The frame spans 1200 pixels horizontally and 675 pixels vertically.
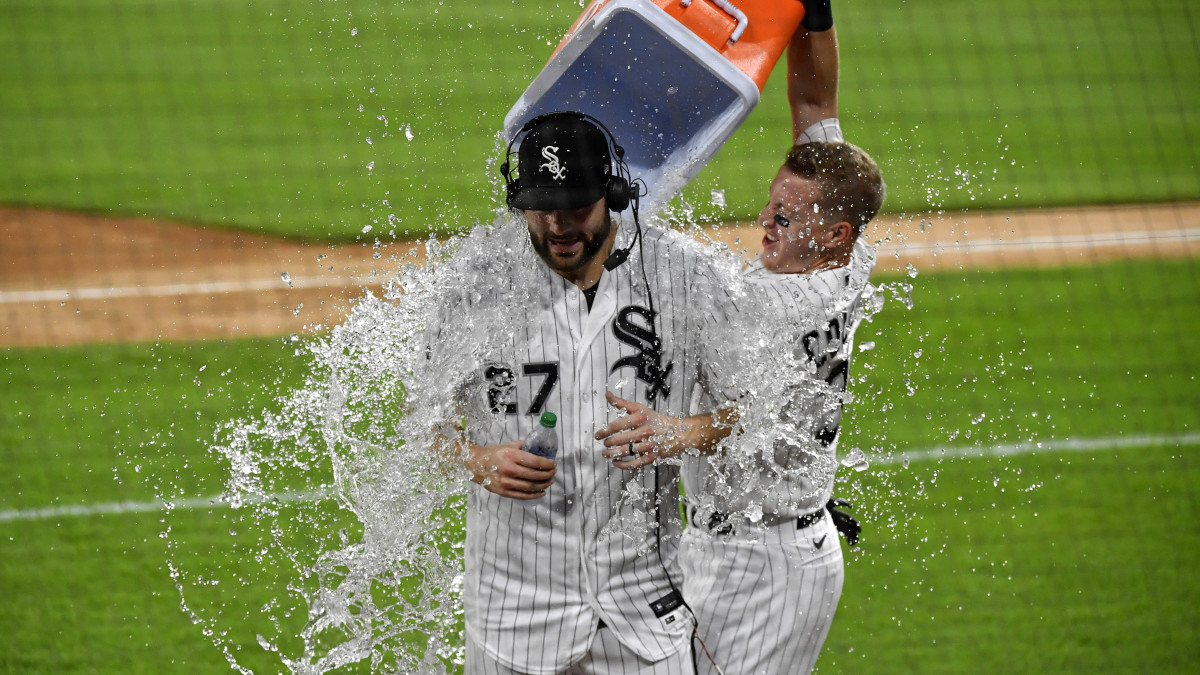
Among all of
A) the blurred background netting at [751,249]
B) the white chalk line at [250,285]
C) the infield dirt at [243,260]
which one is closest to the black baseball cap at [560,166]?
the blurred background netting at [751,249]

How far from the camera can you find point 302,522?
5848 mm

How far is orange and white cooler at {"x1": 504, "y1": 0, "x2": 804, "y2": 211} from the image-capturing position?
3.00 m

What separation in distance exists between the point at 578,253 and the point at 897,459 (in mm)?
4453

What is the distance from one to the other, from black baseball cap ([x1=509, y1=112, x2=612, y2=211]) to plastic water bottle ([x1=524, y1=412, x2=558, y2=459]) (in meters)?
0.50

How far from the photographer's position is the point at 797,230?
10.5ft

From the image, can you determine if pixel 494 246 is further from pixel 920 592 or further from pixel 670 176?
pixel 920 592

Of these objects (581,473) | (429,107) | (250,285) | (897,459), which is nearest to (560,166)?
(581,473)

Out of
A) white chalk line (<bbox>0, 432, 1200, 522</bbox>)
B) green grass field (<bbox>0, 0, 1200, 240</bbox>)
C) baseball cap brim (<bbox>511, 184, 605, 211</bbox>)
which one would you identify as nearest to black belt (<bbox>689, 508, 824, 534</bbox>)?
baseball cap brim (<bbox>511, 184, 605, 211</bbox>)

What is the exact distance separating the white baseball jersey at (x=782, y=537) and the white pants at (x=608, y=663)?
54 cm

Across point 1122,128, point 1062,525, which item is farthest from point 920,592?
point 1122,128

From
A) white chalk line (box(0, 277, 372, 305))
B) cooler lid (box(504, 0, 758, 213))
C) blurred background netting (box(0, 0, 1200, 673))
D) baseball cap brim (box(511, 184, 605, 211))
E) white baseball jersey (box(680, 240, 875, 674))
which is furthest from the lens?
white chalk line (box(0, 277, 372, 305))

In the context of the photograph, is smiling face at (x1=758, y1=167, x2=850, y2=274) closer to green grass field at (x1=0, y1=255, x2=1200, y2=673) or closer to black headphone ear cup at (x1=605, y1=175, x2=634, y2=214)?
black headphone ear cup at (x1=605, y1=175, x2=634, y2=214)

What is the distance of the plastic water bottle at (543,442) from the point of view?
274 centimetres

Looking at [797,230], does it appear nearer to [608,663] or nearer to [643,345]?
[643,345]
